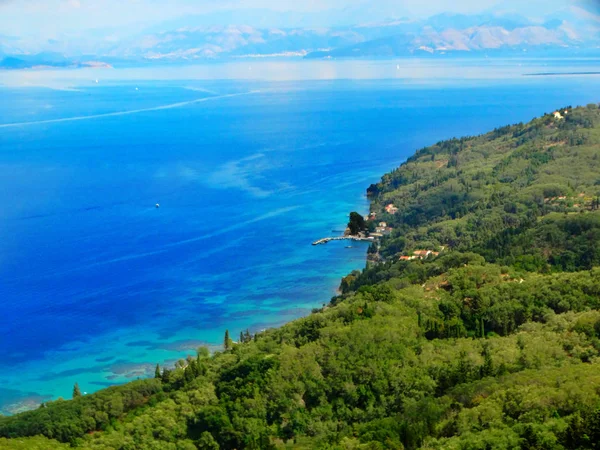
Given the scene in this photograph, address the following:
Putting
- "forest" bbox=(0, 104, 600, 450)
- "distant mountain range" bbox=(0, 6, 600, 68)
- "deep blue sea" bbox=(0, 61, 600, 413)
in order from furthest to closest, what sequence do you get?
"distant mountain range" bbox=(0, 6, 600, 68) → "deep blue sea" bbox=(0, 61, 600, 413) → "forest" bbox=(0, 104, 600, 450)

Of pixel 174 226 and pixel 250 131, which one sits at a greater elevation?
pixel 250 131

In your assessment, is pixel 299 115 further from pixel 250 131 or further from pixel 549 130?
pixel 549 130

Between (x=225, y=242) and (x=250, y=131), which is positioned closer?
(x=225, y=242)

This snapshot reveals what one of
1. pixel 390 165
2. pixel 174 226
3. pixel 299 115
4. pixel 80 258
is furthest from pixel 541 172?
pixel 299 115

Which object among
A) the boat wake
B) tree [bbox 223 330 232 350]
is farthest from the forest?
the boat wake

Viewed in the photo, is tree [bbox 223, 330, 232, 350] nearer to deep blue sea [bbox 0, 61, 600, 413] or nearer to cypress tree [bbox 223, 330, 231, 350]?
cypress tree [bbox 223, 330, 231, 350]

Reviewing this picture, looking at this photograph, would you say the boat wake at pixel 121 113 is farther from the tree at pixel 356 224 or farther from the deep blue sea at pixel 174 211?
the tree at pixel 356 224

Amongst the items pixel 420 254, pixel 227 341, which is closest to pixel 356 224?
pixel 420 254
